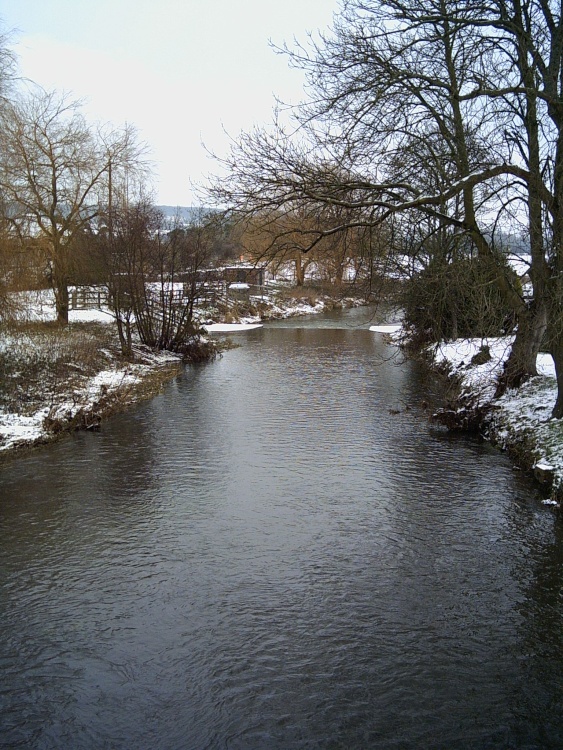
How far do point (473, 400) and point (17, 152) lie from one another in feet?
55.5

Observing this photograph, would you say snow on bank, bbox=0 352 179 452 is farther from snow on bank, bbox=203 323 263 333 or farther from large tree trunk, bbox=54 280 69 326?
snow on bank, bbox=203 323 263 333

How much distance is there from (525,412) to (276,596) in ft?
23.6

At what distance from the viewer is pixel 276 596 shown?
6762 mm

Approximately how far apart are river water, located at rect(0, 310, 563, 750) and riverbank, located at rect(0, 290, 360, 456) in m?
0.88

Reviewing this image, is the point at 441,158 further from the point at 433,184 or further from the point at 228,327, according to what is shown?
the point at 228,327

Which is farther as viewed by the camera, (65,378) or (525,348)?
(65,378)

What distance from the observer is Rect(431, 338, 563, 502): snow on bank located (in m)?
10.1

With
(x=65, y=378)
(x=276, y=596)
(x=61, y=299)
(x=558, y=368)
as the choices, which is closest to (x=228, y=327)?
(x=61, y=299)

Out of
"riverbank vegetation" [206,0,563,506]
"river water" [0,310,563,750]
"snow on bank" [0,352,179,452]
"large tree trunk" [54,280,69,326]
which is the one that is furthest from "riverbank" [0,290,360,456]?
"riverbank vegetation" [206,0,563,506]

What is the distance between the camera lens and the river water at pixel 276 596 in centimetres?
497

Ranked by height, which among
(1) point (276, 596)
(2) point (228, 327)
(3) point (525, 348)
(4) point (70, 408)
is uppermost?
(3) point (525, 348)

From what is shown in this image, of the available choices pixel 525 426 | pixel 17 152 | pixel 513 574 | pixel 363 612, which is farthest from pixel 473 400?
pixel 17 152

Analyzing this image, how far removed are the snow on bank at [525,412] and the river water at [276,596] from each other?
529 millimetres

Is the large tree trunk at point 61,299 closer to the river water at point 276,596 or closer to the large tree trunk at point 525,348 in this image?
the river water at point 276,596
